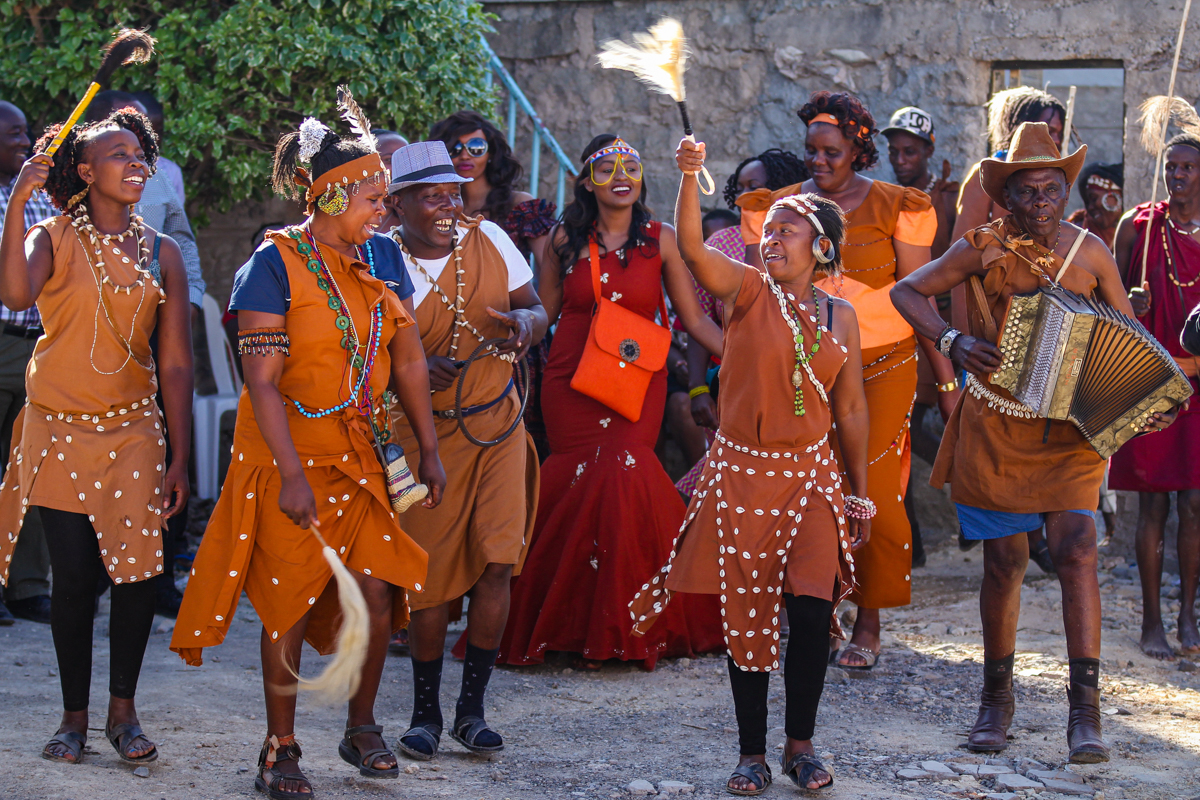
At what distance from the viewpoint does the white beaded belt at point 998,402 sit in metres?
4.43

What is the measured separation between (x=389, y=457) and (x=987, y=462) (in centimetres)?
214

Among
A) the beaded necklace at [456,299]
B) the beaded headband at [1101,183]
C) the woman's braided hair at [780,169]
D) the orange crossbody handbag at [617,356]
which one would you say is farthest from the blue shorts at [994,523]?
the beaded headband at [1101,183]

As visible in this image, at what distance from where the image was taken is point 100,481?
3.98 metres

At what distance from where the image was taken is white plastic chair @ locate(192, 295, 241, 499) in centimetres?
786

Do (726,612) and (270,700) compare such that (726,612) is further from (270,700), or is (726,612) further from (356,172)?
(356,172)

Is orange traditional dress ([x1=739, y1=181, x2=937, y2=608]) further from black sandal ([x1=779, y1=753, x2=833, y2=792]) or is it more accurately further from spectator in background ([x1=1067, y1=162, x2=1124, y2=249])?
spectator in background ([x1=1067, y1=162, x2=1124, y2=249])

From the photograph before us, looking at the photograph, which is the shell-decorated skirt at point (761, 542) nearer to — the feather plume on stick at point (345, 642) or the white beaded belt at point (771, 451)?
the white beaded belt at point (771, 451)

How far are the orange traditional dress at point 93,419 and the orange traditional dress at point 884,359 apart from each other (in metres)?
2.84

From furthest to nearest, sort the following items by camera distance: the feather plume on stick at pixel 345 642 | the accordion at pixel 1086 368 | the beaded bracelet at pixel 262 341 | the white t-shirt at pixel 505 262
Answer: the white t-shirt at pixel 505 262 < the accordion at pixel 1086 368 < the beaded bracelet at pixel 262 341 < the feather plume on stick at pixel 345 642

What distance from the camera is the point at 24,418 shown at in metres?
4.13

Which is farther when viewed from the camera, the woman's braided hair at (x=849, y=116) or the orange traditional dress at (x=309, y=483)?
the woman's braided hair at (x=849, y=116)

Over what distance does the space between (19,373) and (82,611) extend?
213 centimetres

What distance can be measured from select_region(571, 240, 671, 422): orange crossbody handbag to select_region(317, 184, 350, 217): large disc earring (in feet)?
5.62

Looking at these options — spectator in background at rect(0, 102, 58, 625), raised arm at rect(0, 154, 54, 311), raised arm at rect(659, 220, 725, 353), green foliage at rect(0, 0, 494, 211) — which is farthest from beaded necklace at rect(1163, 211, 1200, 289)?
spectator in background at rect(0, 102, 58, 625)
